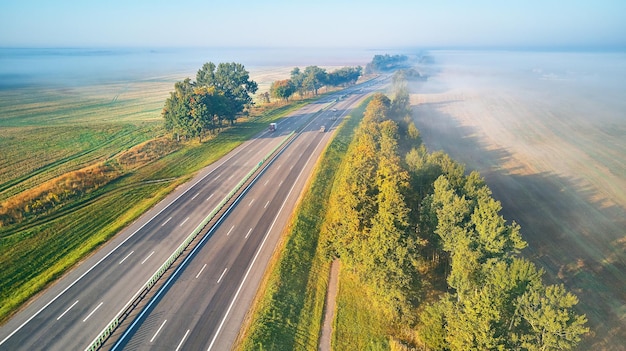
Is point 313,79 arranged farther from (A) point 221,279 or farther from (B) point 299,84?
(A) point 221,279

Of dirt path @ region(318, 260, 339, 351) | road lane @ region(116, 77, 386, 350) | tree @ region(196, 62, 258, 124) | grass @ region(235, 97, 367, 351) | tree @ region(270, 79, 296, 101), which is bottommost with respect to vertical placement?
dirt path @ region(318, 260, 339, 351)

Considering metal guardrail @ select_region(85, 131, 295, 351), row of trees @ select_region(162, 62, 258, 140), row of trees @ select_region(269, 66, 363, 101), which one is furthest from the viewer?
row of trees @ select_region(269, 66, 363, 101)

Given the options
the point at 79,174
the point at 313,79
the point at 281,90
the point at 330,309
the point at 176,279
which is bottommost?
the point at 330,309

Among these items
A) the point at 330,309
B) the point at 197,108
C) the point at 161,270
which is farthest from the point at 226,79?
the point at 330,309

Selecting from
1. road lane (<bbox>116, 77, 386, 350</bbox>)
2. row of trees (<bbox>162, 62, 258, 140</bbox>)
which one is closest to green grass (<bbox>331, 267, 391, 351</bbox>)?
road lane (<bbox>116, 77, 386, 350</bbox>)

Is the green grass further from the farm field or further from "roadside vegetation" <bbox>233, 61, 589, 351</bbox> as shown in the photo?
the farm field

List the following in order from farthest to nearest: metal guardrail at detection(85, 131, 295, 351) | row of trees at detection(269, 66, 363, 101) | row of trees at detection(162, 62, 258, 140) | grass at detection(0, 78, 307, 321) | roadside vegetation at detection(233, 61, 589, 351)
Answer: row of trees at detection(269, 66, 363, 101)
row of trees at detection(162, 62, 258, 140)
grass at detection(0, 78, 307, 321)
metal guardrail at detection(85, 131, 295, 351)
roadside vegetation at detection(233, 61, 589, 351)

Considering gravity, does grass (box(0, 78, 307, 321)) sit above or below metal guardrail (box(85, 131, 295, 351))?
above
